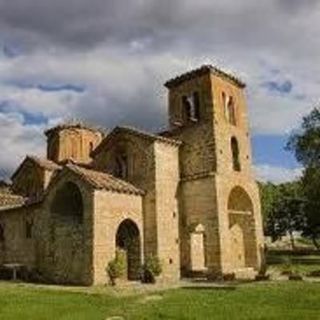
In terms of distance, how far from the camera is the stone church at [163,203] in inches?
1188

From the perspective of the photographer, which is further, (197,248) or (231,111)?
(231,111)

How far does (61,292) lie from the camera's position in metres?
24.6

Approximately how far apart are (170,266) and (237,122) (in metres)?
11.2

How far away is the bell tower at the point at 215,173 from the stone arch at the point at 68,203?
6.32 meters

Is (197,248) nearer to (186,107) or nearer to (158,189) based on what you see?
(158,189)

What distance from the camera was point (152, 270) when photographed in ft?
98.6

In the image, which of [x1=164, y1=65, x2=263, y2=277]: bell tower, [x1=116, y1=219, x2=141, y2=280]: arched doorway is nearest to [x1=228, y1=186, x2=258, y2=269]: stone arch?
[x1=164, y1=65, x2=263, y2=277]: bell tower

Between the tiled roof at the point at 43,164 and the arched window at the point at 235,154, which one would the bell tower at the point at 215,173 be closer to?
the arched window at the point at 235,154

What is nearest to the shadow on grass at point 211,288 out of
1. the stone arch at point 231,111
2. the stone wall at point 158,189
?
the stone wall at point 158,189

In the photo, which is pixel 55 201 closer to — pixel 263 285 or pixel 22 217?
pixel 22 217

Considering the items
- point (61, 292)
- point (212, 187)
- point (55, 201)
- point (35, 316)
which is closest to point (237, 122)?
point (212, 187)

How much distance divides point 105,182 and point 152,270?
547 cm

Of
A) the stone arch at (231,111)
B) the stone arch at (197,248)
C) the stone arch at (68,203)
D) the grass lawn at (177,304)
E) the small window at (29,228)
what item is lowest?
the grass lawn at (177,304)

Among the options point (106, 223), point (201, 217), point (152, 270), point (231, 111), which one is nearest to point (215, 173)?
point (201, 217)
